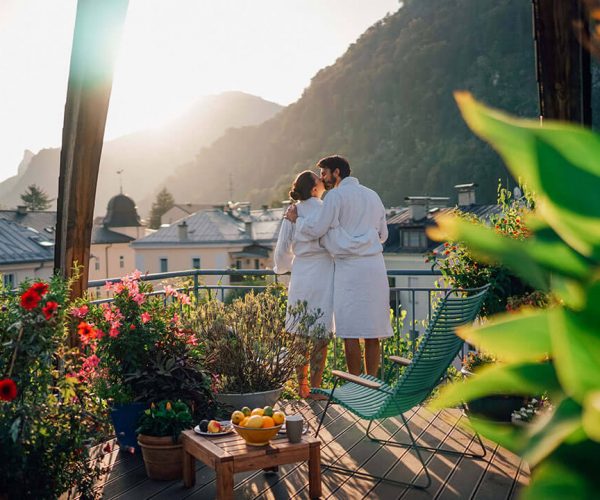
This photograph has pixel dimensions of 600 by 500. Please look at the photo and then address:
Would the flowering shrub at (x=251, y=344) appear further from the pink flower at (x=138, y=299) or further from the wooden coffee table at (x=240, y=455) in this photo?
the wooden coffee table at (x=240, y=455)

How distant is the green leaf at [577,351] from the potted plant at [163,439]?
3606 millimetres

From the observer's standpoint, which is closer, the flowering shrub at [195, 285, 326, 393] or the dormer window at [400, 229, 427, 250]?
the flowering shrub at [195, 285, 326, 393]

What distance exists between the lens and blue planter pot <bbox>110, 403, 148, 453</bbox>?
4035 millimetres

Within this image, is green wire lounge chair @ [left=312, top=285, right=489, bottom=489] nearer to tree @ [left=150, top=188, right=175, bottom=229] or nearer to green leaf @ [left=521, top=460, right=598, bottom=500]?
green leaf @ [left=521, top=460, right=598, bottom=500]

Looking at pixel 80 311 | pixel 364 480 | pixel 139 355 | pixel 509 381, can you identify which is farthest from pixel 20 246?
pixel 509 381

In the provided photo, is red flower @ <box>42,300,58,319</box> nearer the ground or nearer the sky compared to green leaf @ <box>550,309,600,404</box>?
nearer the ground

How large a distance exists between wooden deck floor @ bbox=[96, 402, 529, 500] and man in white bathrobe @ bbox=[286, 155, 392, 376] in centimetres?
94

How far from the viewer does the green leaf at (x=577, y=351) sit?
0.26 meters

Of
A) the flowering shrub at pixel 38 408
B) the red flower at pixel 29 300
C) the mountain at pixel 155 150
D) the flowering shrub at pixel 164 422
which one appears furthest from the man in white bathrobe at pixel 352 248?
the mountain at pixel 155 150

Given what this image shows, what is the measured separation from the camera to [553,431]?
0.27 meters

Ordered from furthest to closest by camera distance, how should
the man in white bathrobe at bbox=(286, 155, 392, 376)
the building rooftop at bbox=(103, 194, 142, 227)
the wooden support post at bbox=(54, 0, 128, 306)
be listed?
1. the building rooftop at bbox=(103, 194, 142, 227)
2. the man in white bathrobe at bbox=(286, 155, 392, 376)
3. the wooden support post at bbox=(54, 0, 128, 306)

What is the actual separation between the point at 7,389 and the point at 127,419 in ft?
4.58

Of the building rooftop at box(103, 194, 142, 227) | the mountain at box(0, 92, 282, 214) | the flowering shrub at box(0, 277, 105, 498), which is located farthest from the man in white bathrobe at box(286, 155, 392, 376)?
the mountain at box(0, 92, 282, 214)

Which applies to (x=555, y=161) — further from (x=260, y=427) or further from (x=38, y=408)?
(x=260, y=427)
